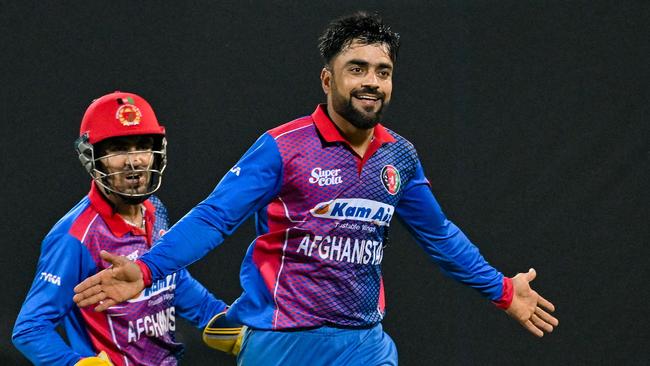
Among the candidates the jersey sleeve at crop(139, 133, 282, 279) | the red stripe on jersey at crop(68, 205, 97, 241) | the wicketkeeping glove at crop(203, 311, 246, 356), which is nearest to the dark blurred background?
the wicketkeeping glove at crop(203, 311, 246, 356)

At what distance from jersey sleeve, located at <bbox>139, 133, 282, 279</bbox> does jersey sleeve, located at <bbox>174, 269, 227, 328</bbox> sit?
617 mm

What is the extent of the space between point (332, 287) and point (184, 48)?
1688mm

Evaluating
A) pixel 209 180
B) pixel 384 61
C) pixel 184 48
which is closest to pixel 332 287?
pixel 384 61

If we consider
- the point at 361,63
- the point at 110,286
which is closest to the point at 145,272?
the point at 110,286

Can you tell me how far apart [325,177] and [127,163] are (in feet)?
2.11

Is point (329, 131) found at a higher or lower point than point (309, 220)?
higher

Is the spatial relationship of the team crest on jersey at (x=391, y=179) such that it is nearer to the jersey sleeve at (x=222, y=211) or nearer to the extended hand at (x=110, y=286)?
the jersey sleeve at (x=222, y=211)

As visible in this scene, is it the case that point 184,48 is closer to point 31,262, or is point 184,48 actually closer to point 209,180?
point 209,180

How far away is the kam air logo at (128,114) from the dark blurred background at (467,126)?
1060 millimetres

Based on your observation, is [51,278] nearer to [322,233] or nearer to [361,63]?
[322,233]

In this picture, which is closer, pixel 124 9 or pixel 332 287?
pixel 332 287

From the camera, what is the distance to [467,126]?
4.02 meters

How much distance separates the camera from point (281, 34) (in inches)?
154

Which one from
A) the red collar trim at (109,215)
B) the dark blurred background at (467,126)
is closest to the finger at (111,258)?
the red collar trim at (109,215)
